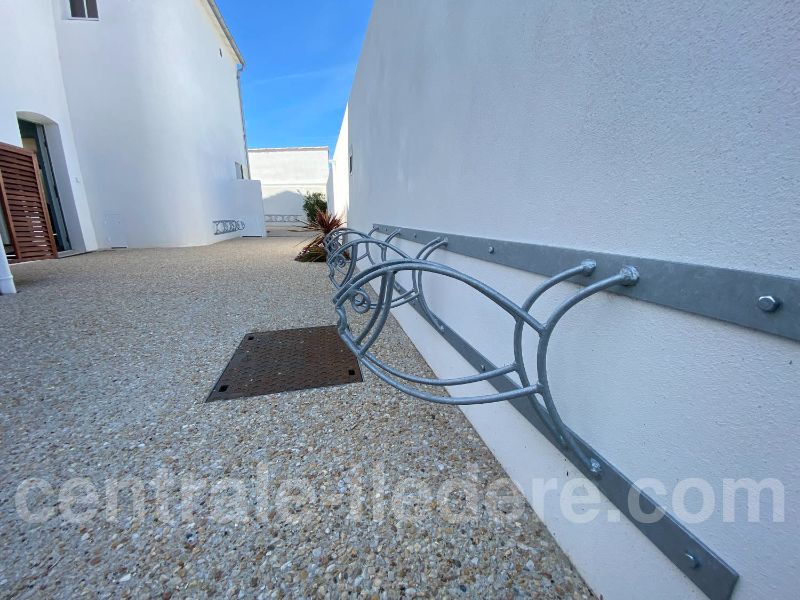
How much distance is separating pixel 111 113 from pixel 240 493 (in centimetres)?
942

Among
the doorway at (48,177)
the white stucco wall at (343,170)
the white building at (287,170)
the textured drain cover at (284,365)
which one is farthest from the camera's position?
the white building at (287,170)

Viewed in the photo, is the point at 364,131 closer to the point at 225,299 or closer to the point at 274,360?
the point at 225,299

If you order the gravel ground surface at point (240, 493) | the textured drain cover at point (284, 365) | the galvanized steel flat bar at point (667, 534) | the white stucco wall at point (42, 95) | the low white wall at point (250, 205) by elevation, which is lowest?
the gravel ground surface at point (240, 493)

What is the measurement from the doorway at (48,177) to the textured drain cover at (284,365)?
285 inches

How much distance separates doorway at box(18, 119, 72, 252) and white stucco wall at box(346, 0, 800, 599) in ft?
29.1

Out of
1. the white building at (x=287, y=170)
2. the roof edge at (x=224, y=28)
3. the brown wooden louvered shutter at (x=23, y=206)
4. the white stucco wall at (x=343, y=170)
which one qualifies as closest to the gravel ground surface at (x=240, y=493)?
the brown wooden louvered shutter at (x=23, y=206)

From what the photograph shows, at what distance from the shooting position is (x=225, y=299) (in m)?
3.38

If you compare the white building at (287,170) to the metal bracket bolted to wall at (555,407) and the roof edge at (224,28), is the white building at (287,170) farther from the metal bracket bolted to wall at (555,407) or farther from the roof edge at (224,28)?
the metal bracket bolted to wall at (555,407)

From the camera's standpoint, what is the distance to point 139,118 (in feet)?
23.3

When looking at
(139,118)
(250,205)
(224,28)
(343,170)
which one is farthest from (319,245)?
(224,28)

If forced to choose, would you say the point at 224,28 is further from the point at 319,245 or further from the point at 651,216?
the point at 651,216

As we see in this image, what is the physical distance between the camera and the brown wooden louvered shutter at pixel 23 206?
4230 mm

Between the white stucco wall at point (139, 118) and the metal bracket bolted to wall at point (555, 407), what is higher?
the white stucco wall at point (139, 118)

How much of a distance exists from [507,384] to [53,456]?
169 centimetres
